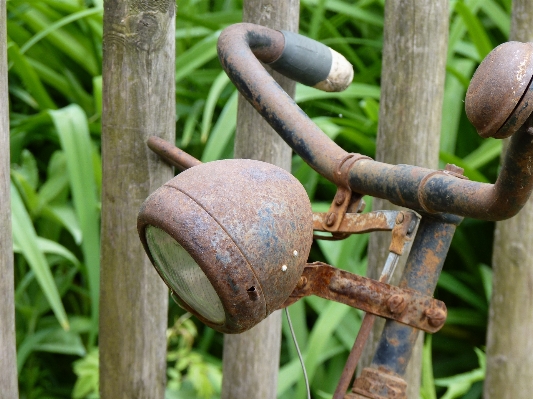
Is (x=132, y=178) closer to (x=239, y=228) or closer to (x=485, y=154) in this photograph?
(x=239, y=228)

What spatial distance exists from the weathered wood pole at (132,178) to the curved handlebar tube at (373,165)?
0.45ft

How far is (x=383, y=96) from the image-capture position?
3.99ft

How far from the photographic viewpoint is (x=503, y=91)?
52 cm

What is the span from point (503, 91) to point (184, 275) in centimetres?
31

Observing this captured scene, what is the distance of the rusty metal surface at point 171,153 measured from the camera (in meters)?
0.92

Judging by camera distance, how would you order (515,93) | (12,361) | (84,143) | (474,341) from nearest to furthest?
(515,93) < (12,361) < (84,143) < (474,341)

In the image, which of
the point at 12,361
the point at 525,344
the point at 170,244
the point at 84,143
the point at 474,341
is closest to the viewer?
the point at 170,244

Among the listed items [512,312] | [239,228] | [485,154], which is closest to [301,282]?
[239,228]

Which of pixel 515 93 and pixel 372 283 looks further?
pixel 372 283

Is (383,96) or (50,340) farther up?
Result: (383,96)

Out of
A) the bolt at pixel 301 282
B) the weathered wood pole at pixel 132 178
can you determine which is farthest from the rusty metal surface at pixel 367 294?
the weathered wood pole at pixel 132 178

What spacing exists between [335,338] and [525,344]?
1.55 ft

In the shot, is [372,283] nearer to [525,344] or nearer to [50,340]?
[525,344]

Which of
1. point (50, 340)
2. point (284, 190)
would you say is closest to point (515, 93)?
Answer: point (284, 190)
